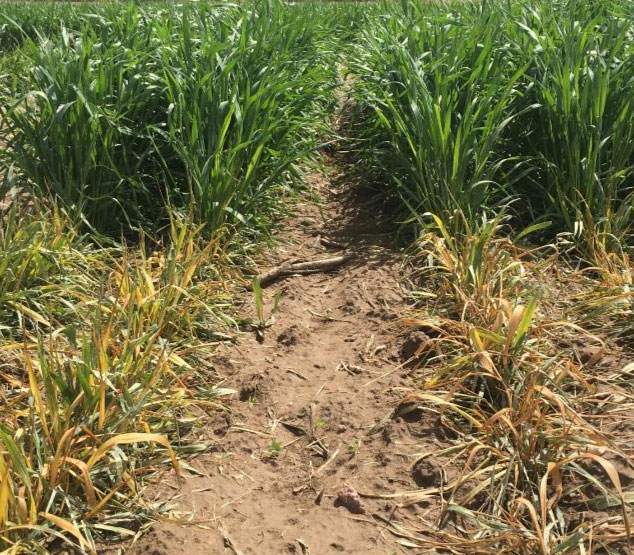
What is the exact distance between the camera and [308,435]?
92.4 inches

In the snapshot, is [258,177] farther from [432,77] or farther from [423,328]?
[423,328]

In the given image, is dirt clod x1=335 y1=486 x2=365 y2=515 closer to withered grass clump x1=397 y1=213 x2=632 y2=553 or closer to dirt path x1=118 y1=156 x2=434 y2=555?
dirt path x1=118 y1=156 x2=434 y2=555

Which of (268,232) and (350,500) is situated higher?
(350,500)

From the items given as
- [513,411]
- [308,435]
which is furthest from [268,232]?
[513,411]

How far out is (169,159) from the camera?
3.55 m

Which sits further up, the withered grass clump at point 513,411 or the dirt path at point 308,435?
the withered grass clump at point 513,411

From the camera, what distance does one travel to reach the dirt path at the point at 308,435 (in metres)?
1.94

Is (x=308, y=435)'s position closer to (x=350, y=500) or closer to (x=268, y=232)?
(x=350, y=500)

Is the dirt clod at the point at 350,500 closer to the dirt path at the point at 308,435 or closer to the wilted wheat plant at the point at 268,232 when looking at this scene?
A: the dirt path at the point at 308,435

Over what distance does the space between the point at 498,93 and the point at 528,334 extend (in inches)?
61.5

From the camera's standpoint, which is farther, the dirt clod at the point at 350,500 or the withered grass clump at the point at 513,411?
the dirt clod at the point at 350,500

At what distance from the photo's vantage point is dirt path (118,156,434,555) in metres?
1.94

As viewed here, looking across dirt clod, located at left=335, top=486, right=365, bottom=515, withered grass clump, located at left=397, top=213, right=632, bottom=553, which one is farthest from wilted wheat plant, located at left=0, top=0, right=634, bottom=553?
dirt clod, located at left=335, top=486, right=365, bottom=515

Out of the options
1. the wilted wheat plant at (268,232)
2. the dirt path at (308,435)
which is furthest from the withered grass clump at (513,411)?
the dirt path at (308,435)
